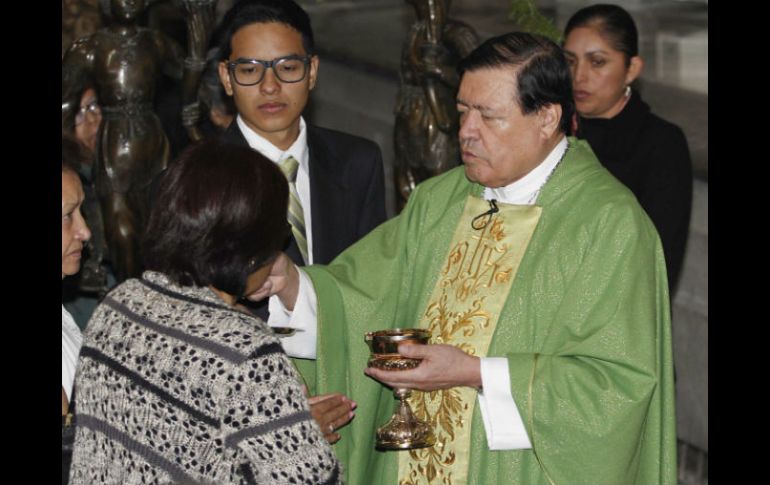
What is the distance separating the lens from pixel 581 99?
17.2 feet

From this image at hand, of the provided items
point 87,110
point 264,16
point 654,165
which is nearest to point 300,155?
point 264,16

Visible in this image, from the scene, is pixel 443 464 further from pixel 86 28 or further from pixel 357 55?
pixel 357 55

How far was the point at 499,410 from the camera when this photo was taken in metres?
3.27

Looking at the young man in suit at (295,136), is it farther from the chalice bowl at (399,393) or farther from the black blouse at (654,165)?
the black blouse at (654,165)

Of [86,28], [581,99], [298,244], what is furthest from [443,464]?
[86,28]

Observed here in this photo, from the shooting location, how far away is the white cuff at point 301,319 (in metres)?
3.61

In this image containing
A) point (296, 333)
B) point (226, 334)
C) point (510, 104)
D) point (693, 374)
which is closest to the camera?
point (226, 334)

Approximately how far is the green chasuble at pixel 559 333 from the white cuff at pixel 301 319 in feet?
0.11

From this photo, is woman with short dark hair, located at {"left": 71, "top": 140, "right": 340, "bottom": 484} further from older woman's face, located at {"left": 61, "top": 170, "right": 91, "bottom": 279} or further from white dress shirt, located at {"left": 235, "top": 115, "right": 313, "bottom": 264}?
white dress shirt, located at {"left": 235, "top": 115, "right": 313, "bottom": 264}

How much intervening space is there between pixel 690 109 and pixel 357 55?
291 centimetres

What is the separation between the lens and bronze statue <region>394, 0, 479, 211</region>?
592 cm

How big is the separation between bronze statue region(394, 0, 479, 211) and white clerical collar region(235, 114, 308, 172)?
66.5 inches

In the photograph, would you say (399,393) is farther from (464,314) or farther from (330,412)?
(464,314)

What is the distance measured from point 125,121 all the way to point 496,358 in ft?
9.81
